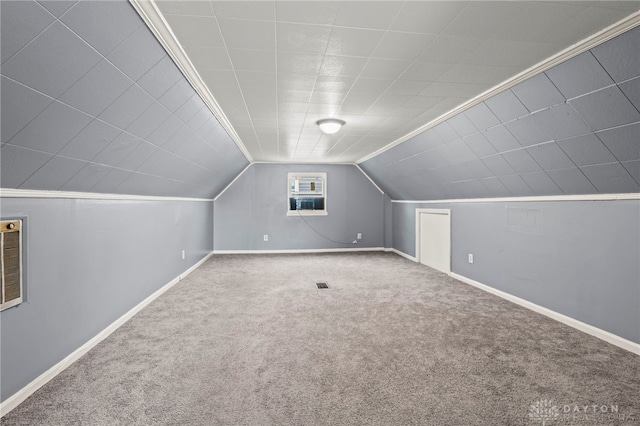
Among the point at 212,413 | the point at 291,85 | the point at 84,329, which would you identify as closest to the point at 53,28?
the point at 291,85

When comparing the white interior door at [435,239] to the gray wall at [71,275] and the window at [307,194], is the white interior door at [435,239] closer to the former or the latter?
the window at [307,194]

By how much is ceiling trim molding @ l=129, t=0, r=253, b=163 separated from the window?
4049 millimetres

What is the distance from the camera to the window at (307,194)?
23.5 feet

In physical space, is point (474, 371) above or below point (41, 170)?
below

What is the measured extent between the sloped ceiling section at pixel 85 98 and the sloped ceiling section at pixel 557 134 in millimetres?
2610

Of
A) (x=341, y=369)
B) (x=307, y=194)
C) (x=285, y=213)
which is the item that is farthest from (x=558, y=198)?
(x=285, y=213)

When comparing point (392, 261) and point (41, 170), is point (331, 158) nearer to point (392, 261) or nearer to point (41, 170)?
point (392, 261)

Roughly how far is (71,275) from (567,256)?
4314 millimetres

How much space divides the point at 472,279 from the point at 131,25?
466 cm

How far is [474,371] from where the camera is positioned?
6.86 ft

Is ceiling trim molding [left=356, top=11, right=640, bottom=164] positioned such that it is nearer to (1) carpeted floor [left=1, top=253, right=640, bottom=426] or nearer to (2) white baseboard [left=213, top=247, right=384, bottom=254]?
(1) carpeted floor [left=1, top=253, right=640, bottom=426]

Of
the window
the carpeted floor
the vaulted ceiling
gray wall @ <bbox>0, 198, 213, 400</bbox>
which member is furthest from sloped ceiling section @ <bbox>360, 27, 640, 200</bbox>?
gray wall @ <bbox>0, 198, 213, 400</bbox>

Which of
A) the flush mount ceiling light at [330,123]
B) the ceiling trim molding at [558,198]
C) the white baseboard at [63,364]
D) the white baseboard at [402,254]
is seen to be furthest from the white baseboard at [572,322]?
the white baseboard at [63,364]

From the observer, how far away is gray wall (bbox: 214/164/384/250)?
6980 mm
